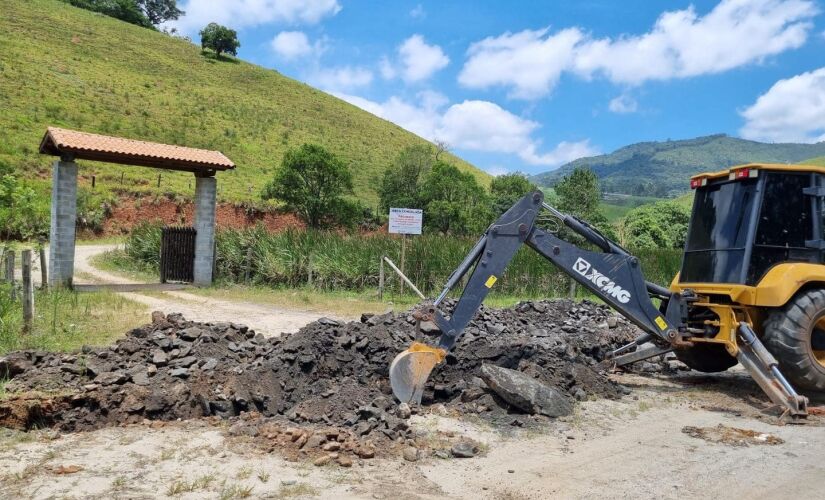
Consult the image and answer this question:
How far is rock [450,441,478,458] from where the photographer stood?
18.2 ft

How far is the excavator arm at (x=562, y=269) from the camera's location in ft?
22.4

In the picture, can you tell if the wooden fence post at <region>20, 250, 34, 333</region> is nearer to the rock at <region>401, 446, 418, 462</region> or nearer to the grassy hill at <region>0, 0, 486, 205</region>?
the rock at <region>401, 446, 418, 462</region>

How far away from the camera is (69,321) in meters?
11.0

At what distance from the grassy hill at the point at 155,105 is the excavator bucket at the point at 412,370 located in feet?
110

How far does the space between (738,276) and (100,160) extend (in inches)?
617

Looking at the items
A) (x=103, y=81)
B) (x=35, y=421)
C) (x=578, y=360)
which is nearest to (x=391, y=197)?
(x=103, y=81)

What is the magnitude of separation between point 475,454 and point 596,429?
5.25 ft

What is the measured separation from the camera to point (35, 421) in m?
6.16

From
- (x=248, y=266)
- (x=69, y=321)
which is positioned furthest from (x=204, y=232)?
(x=69, y=321)

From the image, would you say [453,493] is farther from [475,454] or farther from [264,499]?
[264,499]

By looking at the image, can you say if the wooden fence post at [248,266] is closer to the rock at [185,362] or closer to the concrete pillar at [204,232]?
the concrete pillar at [204,232]

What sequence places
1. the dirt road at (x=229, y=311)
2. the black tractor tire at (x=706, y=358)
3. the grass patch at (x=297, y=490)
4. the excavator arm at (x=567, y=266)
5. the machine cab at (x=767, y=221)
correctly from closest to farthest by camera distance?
the grass patch at (x=297, y=490), the excavator arm at (x=567, y=266), the machine cab at (x=767, y=221), the black tractor tire at (x=706, y=358), the dirt road at (x=229, y=311)

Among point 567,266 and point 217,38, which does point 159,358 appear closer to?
point 567,266

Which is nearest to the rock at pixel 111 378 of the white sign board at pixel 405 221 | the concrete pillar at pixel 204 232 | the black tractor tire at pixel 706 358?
the black tractor tire at pixel 706 358
